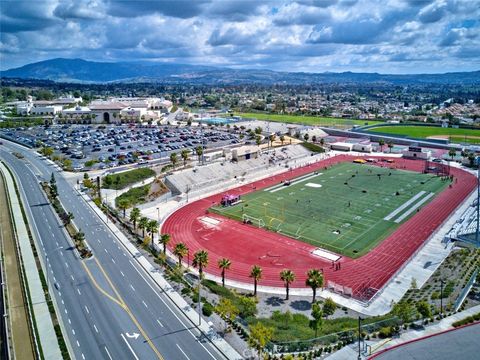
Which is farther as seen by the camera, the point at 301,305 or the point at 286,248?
the point at 286,248

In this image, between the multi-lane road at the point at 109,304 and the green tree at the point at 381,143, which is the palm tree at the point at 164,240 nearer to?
the multi-lane road at the point at 109,304

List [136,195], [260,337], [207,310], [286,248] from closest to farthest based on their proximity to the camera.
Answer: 1. [260,337]
2. [207,310]
3. [286,248]
4. [136,195]

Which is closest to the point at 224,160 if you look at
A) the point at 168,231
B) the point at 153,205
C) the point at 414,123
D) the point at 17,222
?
the point at 153,205

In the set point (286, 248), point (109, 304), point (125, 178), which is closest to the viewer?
point (109, 304)

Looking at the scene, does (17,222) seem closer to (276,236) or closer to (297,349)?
(276,236)

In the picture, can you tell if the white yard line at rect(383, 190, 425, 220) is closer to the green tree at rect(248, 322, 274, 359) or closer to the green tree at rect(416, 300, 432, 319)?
the green tree at rect(416, 300, 432, 319)

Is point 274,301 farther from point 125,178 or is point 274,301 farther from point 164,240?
point 125,178

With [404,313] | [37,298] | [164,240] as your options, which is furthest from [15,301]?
[404,313]
